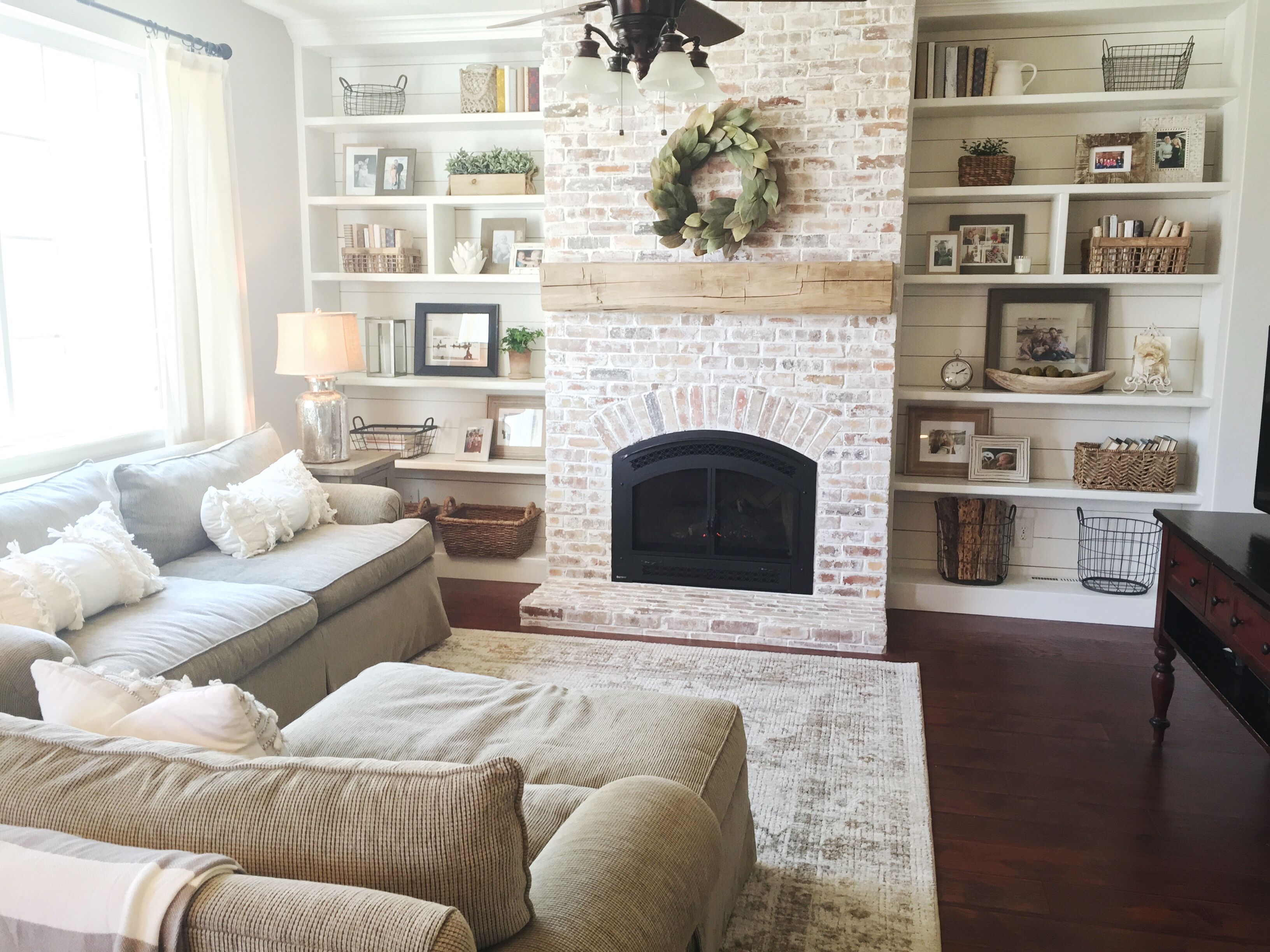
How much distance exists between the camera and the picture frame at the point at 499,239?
5172 mm

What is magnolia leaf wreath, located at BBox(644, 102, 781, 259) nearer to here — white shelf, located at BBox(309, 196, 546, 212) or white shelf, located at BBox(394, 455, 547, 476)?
white shelf, located at BBox(309, 196, 546, 212)

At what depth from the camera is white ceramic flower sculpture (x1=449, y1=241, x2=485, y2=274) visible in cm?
509

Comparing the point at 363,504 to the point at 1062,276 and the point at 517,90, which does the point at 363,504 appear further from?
the point at 1062,276

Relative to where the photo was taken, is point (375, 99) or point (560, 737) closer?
point (560, 737)

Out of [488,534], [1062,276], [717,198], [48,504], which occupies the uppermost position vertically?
[717,198]

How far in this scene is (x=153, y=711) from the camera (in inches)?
63.4

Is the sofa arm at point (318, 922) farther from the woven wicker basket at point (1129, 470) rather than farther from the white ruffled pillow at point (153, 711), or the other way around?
the woven wicker basket at point (1129, 470)

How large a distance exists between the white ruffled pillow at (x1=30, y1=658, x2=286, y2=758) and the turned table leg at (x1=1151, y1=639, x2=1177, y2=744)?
2832mm

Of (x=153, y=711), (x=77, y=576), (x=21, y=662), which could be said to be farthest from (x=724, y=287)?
(x=153, y=711)

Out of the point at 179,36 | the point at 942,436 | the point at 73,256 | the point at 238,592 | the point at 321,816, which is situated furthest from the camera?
the point at 942,436

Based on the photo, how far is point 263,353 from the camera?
496cm

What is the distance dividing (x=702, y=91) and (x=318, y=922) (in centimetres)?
216

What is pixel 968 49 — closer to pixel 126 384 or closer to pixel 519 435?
pixel 519 435

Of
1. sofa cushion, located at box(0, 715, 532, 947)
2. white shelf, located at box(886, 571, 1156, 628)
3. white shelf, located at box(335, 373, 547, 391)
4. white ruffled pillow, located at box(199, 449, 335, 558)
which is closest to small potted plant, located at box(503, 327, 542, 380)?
white shelf, located at box(335, 373, 547, 391)
